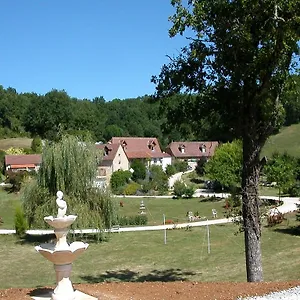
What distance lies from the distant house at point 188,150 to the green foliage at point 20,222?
136 feet

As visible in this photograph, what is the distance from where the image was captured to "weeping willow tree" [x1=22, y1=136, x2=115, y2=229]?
78.8 ft

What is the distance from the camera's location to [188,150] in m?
69.1

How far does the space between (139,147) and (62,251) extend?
5634 cm

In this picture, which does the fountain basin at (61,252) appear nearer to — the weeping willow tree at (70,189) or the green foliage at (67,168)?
the weeping willow tree at (70,189)

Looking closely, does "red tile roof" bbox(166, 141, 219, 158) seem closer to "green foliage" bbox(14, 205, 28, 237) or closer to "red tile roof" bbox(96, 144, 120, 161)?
"red tile roof" bbox(96, 144, 120, 161)

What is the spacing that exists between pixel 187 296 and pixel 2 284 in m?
9.72

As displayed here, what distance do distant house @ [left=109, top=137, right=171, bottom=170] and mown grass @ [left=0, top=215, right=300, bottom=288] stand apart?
33957 mm

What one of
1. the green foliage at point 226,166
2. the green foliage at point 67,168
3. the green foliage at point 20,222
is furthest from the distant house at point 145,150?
the green foliage at point 67,168

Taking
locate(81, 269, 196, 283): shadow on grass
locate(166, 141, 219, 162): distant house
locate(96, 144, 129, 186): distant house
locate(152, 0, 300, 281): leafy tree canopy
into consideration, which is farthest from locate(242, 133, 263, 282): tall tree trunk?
locate(166, 141, 219, 162): distant house

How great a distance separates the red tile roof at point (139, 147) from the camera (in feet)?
203

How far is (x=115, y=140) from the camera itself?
207ft

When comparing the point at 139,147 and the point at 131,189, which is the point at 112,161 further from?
the point at 139,147

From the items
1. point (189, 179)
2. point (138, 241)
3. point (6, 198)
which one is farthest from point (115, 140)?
point (138, 241)

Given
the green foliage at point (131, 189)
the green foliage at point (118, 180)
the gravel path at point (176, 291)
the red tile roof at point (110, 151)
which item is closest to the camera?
the gravel path at point (176, 291)
